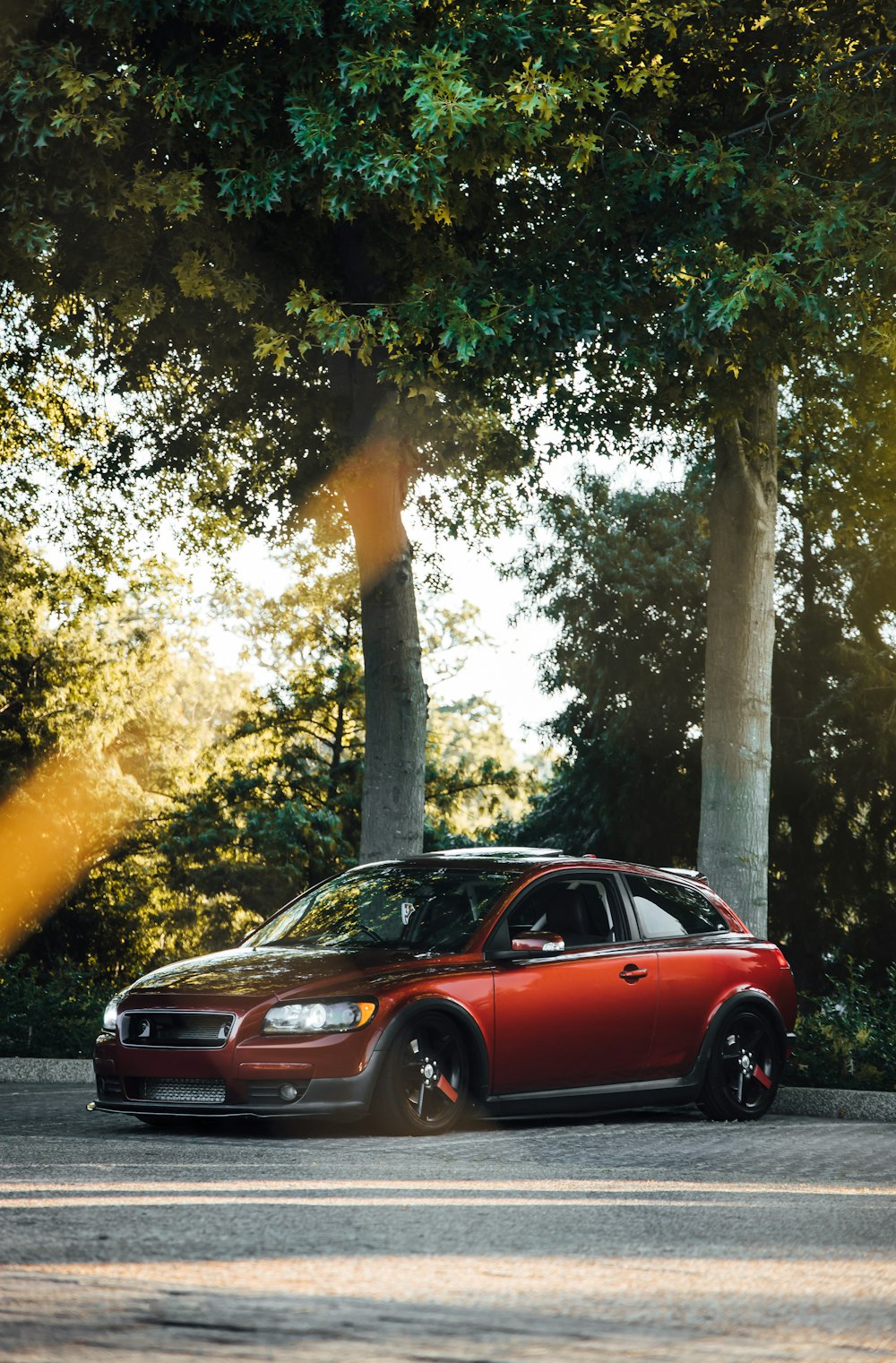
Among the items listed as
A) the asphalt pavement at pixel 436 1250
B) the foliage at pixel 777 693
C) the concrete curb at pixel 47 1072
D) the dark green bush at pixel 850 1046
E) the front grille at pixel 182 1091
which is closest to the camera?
the asphalt pavement at pixel 436 1250

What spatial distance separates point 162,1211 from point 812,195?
9.75m

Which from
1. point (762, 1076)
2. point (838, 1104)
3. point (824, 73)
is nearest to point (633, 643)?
point (824, 73)

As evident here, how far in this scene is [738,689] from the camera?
15305 mm

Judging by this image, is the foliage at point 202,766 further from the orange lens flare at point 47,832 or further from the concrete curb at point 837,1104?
the concrete curb at point 837,1104

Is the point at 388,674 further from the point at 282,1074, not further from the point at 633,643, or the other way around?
the point at 633,643

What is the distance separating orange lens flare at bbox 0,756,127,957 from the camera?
3944 centimetres

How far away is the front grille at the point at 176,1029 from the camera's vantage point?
9.48 metres

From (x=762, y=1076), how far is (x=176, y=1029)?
4.26 m

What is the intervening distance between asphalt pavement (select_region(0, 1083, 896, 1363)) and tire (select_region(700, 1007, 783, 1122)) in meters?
1.62

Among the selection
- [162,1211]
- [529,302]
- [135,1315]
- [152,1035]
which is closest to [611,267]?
[529,302]

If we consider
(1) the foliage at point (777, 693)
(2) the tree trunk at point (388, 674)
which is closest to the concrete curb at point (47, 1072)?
(2) the tree trunk at point (388, 674)

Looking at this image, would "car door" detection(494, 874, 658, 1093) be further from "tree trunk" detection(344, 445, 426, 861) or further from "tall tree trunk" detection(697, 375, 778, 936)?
"tree trunk" detection(344, 445, 426, 861)

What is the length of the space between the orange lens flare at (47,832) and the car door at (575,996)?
3005 cm

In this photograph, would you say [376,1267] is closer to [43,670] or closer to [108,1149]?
[108,1149]
